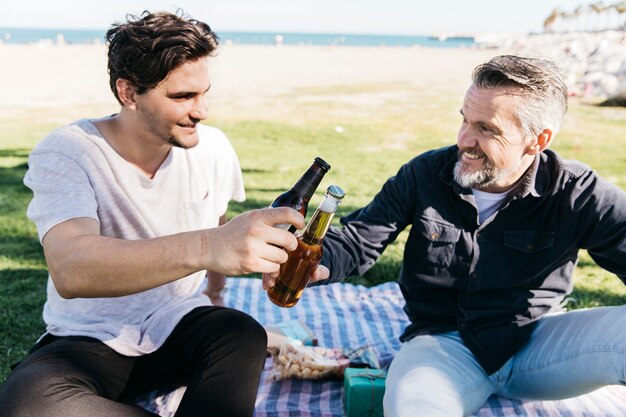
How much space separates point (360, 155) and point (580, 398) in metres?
8.54

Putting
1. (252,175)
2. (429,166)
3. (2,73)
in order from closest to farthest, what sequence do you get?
(429,166) < (252,175) < (2,73)

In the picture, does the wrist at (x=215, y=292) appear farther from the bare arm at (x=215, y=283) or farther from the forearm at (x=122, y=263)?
the forearm at (x=122, y=263)

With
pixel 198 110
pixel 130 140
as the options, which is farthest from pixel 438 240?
pixel 130 140

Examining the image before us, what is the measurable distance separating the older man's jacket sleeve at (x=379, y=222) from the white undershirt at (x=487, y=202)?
14.0 inches

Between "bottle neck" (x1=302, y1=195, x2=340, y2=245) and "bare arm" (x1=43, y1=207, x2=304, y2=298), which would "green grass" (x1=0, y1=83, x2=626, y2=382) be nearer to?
"bare arm" (x1=43, y1=207, x2=304, y2=298)

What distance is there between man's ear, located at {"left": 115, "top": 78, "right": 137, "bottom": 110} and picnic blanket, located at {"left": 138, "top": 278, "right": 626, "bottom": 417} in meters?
1.65

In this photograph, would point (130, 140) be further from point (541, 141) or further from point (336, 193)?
point (541, 141)

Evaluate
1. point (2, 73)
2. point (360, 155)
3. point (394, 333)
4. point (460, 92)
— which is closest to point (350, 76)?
point (460, 92)

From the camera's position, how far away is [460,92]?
23.3 metres

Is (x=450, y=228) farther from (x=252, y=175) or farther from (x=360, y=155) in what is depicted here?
(x=360, y=155)

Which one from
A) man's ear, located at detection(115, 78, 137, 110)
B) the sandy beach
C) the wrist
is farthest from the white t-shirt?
the sandy beach

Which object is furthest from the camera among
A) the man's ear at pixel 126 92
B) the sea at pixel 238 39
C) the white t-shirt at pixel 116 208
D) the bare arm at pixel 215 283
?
the sea at pixel 238 39

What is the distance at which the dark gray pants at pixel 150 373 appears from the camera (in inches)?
102

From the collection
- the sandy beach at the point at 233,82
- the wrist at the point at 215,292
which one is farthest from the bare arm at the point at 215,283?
the sandy beach at the point at 233,82
